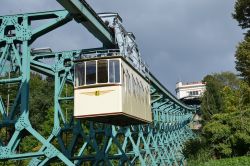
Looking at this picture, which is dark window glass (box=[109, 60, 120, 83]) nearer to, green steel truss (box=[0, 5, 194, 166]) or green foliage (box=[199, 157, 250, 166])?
green steel truss (box=[0, 5, 194, 166])

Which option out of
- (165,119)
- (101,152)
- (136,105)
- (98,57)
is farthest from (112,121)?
(165,119)

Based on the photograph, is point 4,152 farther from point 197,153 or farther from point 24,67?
point 197,153

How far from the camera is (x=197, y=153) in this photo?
3145 centimetres

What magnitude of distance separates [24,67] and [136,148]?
36.0ft

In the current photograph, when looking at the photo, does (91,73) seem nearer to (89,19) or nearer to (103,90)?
(103,90)

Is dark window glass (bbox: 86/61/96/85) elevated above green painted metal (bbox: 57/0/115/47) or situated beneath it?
situated beneath

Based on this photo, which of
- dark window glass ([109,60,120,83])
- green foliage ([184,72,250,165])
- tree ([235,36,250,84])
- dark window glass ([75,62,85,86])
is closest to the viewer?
dark window glass ([109,60,120,83])

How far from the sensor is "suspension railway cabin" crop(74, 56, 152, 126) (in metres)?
13.1

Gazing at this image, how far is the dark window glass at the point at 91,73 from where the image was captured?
1352 cm

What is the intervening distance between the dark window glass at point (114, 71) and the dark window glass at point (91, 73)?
51 centimetres

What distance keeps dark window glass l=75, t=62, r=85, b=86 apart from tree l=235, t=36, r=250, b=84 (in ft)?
44.5

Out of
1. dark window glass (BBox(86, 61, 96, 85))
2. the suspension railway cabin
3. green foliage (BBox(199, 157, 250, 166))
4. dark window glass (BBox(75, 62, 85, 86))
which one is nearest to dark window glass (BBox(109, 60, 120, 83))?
the suspension railway cabin

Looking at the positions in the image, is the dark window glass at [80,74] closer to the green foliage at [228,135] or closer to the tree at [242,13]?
the green foliage at [228,135]

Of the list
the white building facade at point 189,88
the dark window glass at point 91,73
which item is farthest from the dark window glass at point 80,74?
the white building facade at point 189,88
